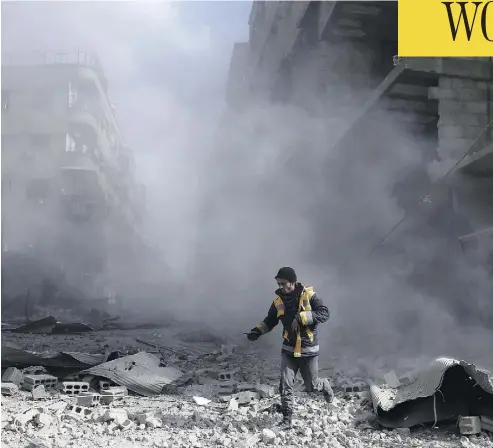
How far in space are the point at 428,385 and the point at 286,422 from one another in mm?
1187

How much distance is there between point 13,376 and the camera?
20.0ft

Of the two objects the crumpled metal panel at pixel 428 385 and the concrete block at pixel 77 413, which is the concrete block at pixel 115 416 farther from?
the crumpled metal panel at pixel 428 385

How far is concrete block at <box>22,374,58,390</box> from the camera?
5845 millimetres

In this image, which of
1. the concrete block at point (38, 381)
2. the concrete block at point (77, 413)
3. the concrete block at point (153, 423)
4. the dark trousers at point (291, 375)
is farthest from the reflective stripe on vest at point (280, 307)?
the concrete block at point (38, 381)

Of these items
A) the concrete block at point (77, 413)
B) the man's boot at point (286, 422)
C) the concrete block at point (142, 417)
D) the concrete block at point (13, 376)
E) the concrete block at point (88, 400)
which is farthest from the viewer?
the concrete block at point (13, 376)

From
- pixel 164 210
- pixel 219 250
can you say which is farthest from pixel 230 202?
pixel 164 210

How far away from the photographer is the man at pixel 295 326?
4492mm

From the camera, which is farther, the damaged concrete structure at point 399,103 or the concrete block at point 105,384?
the damaged concrete structure at point 399,103

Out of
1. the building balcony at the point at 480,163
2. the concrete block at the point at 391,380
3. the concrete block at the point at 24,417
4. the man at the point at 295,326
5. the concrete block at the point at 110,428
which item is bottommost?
the concrete block at the point at 110,428

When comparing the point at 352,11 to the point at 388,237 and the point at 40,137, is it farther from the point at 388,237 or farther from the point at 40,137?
the point at 40,137

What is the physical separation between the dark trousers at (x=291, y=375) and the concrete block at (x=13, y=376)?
10.2 ft

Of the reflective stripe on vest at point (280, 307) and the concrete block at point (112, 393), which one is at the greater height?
the reflective stripe on vest at point (280, 307)

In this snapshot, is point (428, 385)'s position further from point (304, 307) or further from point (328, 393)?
point (304, 307)

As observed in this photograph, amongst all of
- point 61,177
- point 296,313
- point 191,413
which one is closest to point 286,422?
point 296,313
